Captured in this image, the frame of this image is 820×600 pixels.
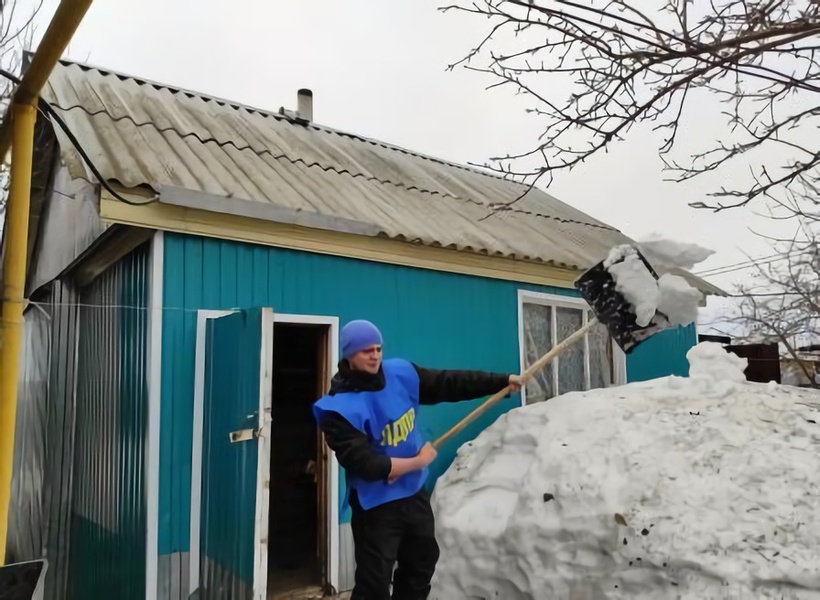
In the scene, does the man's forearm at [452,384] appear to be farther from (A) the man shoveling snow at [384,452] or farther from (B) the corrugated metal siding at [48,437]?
(B) the corrugated metal siding at [48,437]

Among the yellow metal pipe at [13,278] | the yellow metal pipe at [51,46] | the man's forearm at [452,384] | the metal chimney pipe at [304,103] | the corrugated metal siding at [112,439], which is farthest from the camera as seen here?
the metal chimney pipe at [304,103]

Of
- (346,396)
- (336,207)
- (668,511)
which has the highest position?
(336,207)

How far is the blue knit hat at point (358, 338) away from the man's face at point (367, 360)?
0.02m

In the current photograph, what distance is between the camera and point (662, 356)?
30.0 feet

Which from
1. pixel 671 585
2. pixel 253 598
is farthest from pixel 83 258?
pixel 671 585

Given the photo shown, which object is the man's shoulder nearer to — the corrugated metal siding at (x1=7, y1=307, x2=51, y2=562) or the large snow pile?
the large snow pile

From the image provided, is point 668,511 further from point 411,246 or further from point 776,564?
point 411,246

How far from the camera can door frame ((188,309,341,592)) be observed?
14.2 feet

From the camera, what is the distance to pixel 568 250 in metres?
7.97

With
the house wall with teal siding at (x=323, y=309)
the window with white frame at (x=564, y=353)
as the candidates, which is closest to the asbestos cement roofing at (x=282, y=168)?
the house wall with teal siding at (x=323, y=309)

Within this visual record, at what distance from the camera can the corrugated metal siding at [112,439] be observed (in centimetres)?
452

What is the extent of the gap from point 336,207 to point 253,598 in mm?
3170

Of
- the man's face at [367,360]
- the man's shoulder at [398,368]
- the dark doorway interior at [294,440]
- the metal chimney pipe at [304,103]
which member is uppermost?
the metal chimney pipe at [304,103]

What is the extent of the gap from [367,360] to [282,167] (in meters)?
3.62
